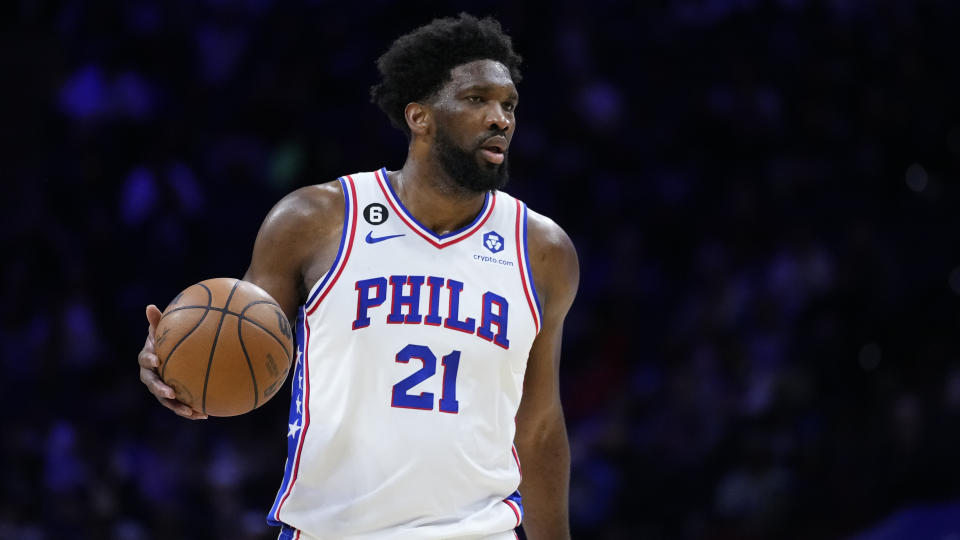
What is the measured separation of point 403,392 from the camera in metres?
3.49

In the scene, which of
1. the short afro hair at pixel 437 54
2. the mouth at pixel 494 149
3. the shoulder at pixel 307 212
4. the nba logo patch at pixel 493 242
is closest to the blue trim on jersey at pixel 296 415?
the shoulder at pixel 307 212

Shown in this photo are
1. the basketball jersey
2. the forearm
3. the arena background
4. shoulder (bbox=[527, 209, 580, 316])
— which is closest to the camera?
the basketball jersey

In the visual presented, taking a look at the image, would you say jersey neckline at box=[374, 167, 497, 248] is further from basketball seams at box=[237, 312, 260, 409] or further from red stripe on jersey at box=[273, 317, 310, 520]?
basketball seams at box=[237, 312, 260, 409]

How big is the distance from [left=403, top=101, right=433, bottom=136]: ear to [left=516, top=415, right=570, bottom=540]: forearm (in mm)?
1062

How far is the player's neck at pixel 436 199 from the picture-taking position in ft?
12.5

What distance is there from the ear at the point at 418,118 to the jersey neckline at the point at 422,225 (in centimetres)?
18

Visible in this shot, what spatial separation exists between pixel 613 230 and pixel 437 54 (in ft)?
16.5

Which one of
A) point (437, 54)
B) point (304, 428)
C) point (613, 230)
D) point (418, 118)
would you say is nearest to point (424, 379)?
point (304, 428)

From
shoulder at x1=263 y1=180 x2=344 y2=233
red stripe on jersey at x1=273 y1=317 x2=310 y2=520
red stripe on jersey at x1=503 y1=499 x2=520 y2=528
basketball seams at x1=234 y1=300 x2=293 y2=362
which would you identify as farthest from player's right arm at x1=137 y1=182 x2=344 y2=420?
red stripe on jersey at x1=503 y1=499 x2=520 y2=528

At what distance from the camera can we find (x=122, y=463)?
7.66 m

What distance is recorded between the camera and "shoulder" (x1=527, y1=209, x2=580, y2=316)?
3.89 meters

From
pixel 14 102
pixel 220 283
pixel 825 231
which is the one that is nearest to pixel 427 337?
pixel 220 283

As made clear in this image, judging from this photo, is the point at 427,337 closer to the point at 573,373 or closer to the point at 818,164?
the point at 573,373

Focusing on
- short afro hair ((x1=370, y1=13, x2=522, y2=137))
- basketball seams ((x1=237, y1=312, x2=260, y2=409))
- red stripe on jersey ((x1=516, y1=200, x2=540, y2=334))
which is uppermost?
short afro hair ((x1=370, y1=13, x2=522, y2=137))
